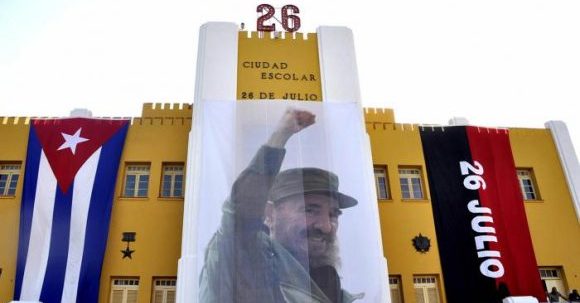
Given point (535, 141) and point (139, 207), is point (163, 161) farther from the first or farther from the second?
point (535, 141)

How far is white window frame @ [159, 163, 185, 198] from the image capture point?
18859mm

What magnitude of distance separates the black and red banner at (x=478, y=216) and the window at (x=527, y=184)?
95 cm

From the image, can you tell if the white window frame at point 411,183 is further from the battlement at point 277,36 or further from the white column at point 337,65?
the battlement at point 277,36

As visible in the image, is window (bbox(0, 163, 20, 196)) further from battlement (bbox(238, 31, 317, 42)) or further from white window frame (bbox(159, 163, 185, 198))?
battlement (bbox(238, 31, 317, 42))

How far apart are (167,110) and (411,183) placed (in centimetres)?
993

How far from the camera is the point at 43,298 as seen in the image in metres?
16.3

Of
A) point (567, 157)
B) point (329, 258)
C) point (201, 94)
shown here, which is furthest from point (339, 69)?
point (567, 157)

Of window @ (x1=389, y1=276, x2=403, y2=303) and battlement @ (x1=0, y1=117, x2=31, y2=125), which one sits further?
battlement @ (x1=0, y1=117, x2=31, y2=125)

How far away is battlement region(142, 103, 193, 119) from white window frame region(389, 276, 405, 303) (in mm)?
9789

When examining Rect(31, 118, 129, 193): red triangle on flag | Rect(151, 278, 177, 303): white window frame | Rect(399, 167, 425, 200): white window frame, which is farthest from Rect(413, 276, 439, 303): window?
Rect(31, 118, 129, 193): red triangle on flag

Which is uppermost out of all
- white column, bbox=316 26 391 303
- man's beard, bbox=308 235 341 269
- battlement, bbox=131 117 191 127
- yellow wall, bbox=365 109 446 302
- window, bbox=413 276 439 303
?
white column, bbox=316 26 391 303

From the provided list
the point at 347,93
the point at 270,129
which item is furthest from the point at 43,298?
the point at 347,93

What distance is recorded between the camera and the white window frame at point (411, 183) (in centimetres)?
1967

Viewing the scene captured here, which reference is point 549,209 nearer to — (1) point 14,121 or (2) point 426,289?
(2) point 426,289
